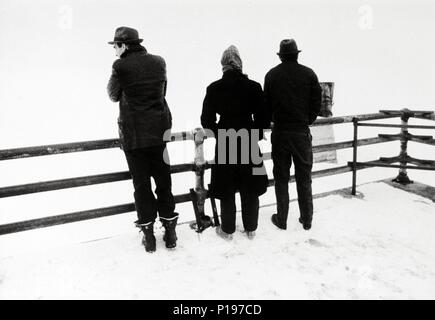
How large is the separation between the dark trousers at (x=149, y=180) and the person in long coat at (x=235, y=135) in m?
0.46

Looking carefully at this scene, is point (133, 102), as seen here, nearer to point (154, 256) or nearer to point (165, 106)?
point (165, 106)

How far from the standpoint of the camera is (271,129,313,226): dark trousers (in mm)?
3510

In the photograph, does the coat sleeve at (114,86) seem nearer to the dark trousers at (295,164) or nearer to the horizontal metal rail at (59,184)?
the horizontal metal rail at (59,184)

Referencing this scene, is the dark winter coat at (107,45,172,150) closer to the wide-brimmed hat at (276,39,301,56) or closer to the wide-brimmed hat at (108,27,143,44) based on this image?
A: the wide-brimmed hat at (108,27,143,44)

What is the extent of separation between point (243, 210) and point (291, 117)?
102 centimetres

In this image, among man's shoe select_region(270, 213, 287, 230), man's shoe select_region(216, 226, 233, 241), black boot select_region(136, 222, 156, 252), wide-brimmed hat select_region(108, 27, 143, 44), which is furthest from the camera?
man's shoe select_region(270, 213, 287, 230)

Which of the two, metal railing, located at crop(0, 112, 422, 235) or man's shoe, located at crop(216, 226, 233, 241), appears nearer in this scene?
metal railing, located at crop(0, 112, 422, 235)

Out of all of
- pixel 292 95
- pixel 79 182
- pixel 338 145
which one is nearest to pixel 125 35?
pixel 79 182

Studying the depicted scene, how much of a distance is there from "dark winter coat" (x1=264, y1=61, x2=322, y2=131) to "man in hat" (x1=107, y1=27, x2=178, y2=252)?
105cm

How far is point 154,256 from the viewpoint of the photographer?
10.3ft

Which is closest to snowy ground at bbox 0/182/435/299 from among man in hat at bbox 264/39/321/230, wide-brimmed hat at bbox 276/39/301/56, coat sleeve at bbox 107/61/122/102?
man in hat at bbox 264/39/321/230

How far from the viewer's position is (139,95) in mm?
2883

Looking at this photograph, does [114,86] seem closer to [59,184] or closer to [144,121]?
[144,121]
